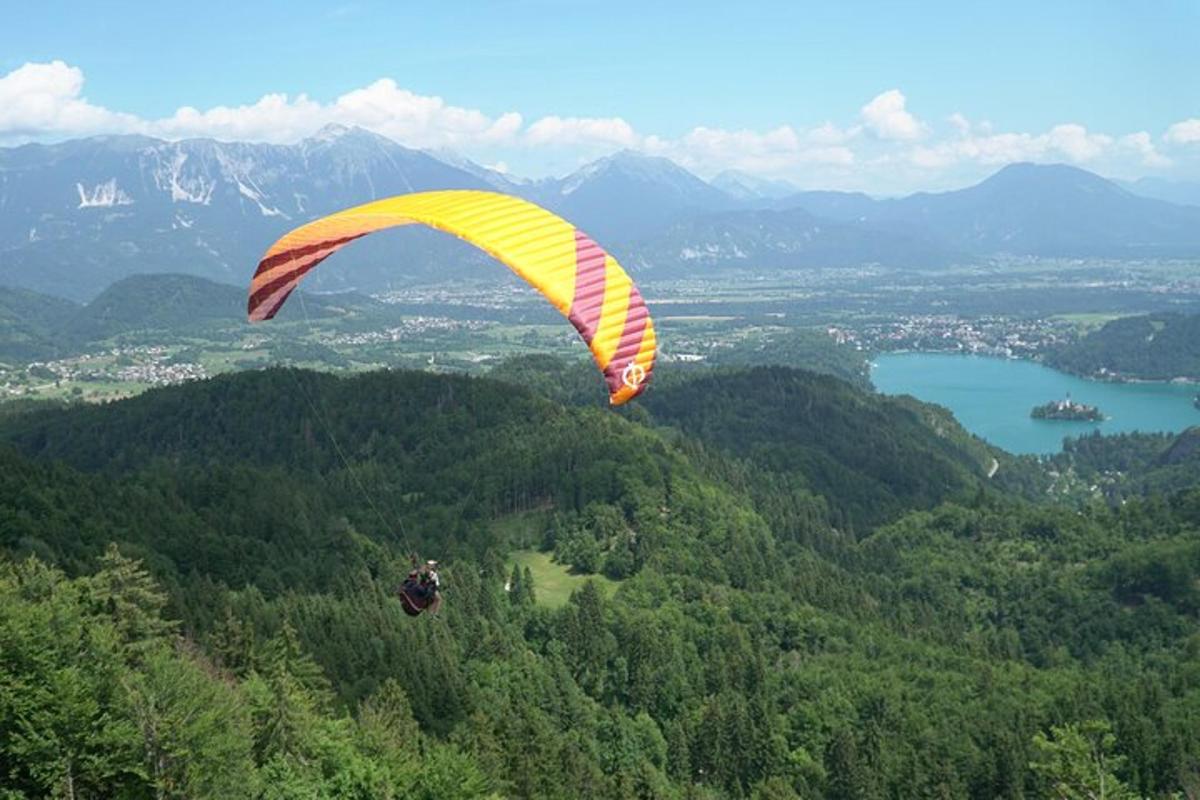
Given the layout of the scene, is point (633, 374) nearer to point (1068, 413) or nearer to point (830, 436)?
point (830, 436)

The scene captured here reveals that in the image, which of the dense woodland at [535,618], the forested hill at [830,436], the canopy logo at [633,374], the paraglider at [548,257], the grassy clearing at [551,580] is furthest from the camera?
the forested hill at [830,436]

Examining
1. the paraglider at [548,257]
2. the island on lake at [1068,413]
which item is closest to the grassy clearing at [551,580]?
the paraglider at [548,257]

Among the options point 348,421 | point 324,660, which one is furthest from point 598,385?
point 324,660

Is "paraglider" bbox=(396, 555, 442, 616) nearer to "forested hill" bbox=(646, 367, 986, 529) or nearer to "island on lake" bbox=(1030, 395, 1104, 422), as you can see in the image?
"forested hill" bbox=(646, 367, 986, 529)

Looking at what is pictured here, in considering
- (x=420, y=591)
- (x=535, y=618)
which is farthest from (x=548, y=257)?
(x=535, y=618)

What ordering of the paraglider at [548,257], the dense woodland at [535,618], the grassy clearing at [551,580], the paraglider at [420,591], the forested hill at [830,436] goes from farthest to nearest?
the forested hill at [830,436]
the grassy clearing at [551,580]
the dense woodland at [535,618]
the paraglider at [420,591]
the paraglider at [548,257]

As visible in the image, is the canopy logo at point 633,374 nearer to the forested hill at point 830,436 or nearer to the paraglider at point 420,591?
the paraglider at point 420,591

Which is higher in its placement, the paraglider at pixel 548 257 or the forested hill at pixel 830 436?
the paraglider at pixel 548 257
